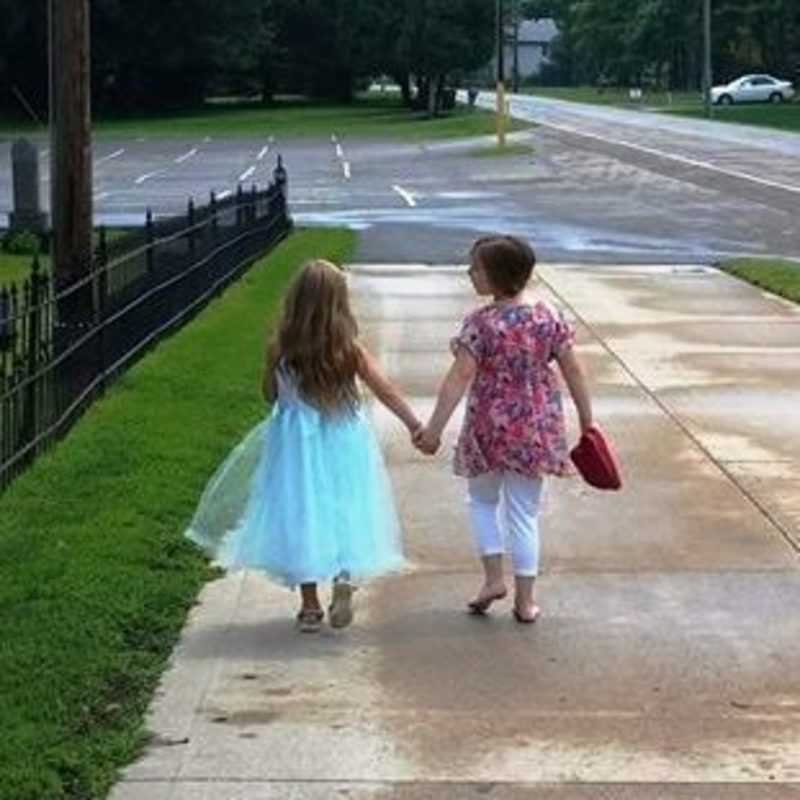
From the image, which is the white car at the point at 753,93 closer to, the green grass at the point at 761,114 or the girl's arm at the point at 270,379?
the green grass at the point at 761,114

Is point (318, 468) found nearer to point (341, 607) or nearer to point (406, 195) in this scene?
point (341, 607)

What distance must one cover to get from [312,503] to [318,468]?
0.40 feet

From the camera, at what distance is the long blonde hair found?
6.07 m

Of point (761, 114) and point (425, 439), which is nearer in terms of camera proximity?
point (425, 439)

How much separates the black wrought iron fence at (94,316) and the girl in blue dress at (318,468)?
238 centimetres

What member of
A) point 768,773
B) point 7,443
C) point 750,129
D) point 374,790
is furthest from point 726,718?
point 750,129

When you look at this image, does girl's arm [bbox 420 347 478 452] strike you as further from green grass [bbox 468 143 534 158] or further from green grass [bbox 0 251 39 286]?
green grass [bbox 468 143 534 158]

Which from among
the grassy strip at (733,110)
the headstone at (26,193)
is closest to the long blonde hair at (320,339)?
the headstone at (26,193)

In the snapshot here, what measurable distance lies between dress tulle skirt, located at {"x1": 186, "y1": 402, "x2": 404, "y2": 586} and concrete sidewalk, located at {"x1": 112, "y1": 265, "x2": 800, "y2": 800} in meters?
0.25

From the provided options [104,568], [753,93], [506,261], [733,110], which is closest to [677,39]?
[753,93]

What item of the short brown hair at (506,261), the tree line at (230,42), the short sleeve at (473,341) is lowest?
the short sleeve at (473,341)

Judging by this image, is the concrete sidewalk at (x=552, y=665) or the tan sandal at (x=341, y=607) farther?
the tan sandal at (x=341, y=607)

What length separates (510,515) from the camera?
635 cm

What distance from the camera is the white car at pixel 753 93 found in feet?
320
